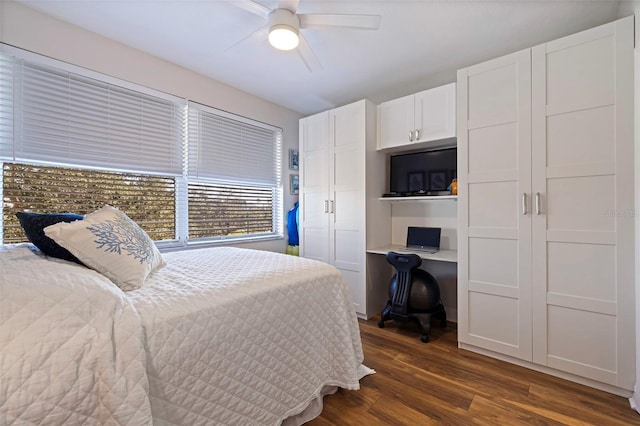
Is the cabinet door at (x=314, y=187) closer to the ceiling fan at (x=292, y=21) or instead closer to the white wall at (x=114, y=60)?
the white wall at (x=114, y=60)

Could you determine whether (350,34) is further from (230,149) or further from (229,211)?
(229,211)

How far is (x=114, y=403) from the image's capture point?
29.8 inches

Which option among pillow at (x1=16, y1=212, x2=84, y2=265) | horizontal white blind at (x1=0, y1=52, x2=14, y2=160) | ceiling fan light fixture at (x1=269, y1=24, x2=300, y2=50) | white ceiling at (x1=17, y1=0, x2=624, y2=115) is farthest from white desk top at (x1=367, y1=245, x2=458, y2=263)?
horizontal white blind at (x1=0, y1=52, x2=14, y2=160)

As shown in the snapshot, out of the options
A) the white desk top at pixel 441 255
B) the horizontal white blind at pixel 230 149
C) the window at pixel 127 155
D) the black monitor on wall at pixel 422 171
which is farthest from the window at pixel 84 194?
the black monitor on wall at pixel 422 171

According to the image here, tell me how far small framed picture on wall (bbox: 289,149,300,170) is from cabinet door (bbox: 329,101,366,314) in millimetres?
815

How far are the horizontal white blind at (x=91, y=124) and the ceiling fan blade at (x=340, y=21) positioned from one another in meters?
1.64

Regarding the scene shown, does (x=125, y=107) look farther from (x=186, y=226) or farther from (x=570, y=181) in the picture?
(x=570, y=181)

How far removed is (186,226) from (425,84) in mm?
2984

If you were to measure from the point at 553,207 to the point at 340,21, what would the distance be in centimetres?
191

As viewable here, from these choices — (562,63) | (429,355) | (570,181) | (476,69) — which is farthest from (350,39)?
(429,355)

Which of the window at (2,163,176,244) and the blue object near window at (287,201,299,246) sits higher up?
the window at (2,163,176,244)

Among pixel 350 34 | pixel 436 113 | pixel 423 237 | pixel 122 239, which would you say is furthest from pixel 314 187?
pixel 122 239

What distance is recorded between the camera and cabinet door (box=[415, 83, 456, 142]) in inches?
97.8

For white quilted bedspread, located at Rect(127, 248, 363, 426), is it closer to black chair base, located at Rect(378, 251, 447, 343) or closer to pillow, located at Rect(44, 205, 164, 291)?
pillow, located at Rect(44, 205, 164, 291)
